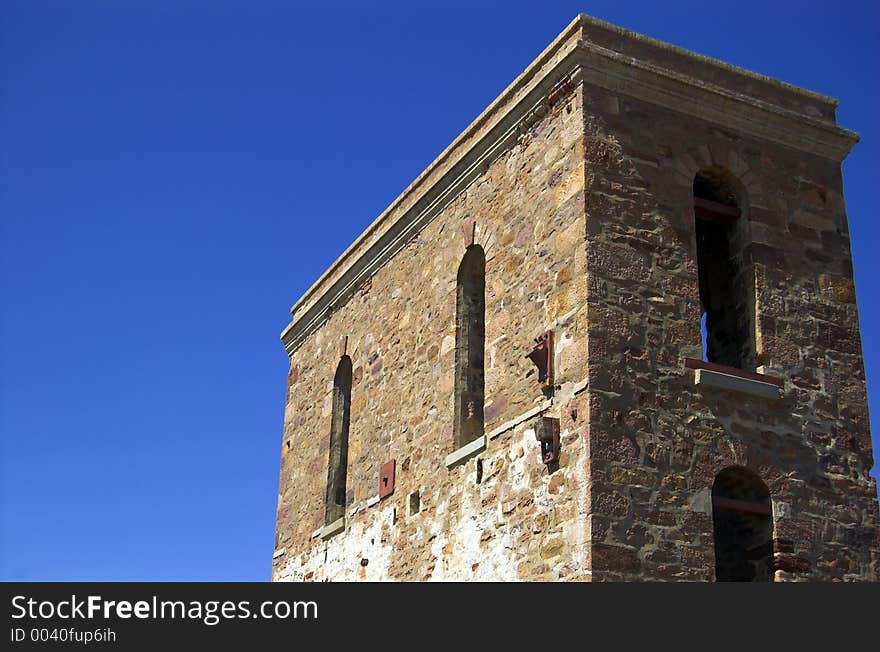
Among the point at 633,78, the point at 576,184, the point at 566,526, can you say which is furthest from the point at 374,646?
the point at 633,78

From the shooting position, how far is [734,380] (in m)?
11.9

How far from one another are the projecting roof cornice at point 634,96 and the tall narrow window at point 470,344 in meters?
1.00

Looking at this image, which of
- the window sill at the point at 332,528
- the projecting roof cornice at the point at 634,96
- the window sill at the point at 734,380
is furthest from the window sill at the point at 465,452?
the projecting roof cornice at the point at 634,96

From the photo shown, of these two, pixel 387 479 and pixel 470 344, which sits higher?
pixel 470 344

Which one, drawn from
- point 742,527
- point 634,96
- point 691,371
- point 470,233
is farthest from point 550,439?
point 634,96

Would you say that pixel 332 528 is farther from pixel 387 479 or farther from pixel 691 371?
pixel 691 371

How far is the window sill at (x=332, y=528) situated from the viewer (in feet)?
51.2

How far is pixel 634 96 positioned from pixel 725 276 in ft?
6.96

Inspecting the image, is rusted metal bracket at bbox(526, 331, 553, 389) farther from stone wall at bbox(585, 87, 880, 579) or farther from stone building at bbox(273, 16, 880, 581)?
stone wall at bbox(585, 87, 880, 579)

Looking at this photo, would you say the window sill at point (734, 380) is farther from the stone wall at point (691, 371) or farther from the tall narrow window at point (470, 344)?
the tall narrow window at point (470, 344)

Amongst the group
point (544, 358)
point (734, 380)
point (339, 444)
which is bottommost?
point (734, 380)

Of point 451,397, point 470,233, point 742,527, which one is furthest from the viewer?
point 470,233

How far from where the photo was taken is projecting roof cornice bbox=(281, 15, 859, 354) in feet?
41.1

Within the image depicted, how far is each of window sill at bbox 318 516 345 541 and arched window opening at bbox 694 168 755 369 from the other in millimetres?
5036
